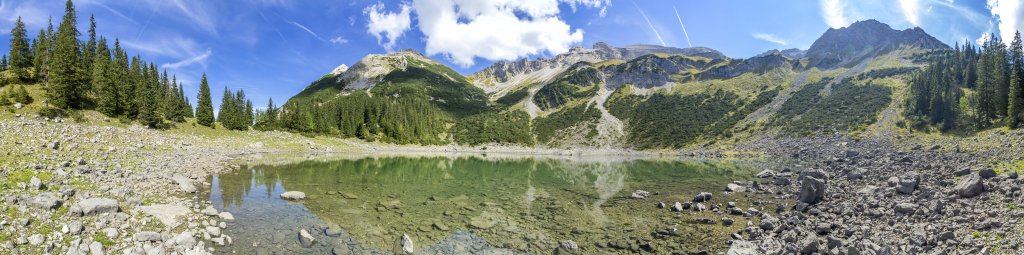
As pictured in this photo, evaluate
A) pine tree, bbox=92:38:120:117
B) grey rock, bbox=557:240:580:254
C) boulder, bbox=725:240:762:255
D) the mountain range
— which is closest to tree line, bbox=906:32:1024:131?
the mountain range

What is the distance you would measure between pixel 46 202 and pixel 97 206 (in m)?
1.26

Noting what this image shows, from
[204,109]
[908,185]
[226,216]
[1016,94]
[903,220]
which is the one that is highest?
[204,109]

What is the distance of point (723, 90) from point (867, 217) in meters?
190

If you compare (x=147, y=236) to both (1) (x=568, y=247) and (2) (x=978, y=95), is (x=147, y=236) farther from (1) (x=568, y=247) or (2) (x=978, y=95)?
(2) (x=978, y=95)

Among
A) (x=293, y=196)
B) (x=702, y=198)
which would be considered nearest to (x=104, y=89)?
(x=293, y=196)

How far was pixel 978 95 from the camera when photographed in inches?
2881

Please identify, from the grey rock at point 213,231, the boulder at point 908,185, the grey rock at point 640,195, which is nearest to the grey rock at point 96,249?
the grey rock at point 213,231

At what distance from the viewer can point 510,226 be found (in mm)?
20250

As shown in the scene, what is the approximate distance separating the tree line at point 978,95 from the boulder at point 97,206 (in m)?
96.3

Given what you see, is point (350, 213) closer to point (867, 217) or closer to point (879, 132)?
point (867, 217)

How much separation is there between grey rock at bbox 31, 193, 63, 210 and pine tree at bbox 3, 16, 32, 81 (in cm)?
7746

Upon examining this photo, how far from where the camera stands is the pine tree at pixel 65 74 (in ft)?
191

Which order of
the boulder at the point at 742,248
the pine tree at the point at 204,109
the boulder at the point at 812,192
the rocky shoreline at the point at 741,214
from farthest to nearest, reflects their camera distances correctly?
the pine tree at the point at 204,109 → the boulder at the point at 812,192 → the boulder at the point at 742,248 → the rocky shoreline at the point at 741,214

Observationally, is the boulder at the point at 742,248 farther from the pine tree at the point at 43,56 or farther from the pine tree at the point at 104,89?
the pine tree at the point at 43,56
